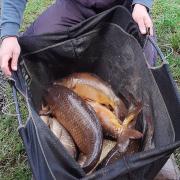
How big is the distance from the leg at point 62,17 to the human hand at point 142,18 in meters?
0.28

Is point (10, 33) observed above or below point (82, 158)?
above

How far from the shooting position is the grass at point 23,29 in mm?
1948

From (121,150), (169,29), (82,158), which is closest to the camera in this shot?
(121,150)

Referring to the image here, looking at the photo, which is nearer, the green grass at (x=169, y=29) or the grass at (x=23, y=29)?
the grass at (x=23, y=29)

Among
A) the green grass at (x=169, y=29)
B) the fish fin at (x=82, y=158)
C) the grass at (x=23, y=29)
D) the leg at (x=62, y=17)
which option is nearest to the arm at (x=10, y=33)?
the leg at (x=62, y=17)

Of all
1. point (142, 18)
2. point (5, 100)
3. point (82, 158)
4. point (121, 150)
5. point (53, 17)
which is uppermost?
point (142, 18)

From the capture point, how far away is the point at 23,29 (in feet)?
9.09

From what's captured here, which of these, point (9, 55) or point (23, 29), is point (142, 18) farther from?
point (23, 29)

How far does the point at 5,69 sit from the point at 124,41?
1.61 feet

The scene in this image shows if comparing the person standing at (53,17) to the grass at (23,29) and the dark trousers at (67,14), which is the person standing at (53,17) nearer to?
the dark trousers at (67,14)

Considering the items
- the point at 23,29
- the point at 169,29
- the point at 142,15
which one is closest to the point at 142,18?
the point at 142,15

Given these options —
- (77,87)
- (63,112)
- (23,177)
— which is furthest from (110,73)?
(23,177)

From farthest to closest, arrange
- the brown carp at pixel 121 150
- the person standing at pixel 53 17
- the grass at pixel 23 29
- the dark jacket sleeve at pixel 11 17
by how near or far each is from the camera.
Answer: the grass at pixel 23 29 < the dark jacket sleeve at pixel 11 17 < the person standing at pixel 53 17 < the brown carp at pixel 121 150

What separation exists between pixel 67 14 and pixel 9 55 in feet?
1.56
